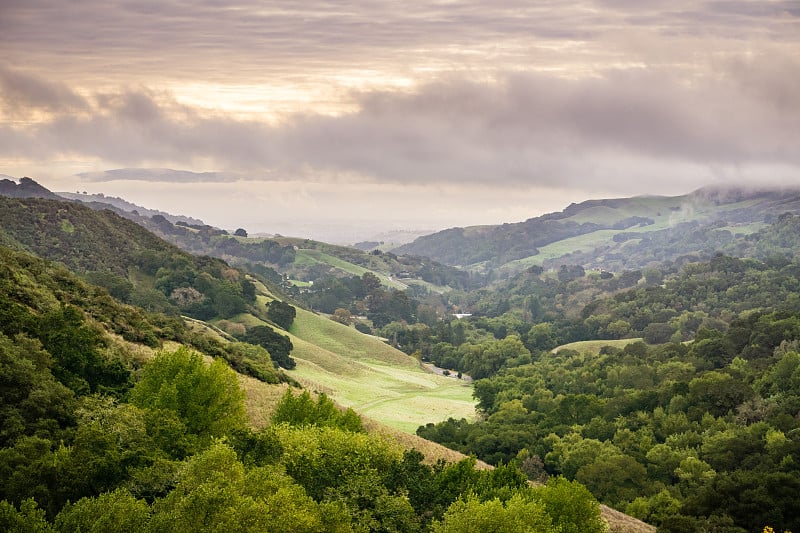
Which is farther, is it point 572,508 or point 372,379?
point 372,379

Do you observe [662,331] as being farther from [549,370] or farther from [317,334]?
[317,334]

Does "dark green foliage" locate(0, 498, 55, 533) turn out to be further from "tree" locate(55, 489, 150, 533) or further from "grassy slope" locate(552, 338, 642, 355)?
"grassy slope" locate(552, 338, 642, 355)

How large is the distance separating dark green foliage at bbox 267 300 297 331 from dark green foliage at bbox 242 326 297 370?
83.7 ft

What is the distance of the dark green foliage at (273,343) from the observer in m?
105

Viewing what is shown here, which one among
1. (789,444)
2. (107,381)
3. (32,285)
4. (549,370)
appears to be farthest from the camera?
(549,370)

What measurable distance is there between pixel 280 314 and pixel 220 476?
11500 centimetres

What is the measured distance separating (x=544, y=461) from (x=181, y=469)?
5057cm

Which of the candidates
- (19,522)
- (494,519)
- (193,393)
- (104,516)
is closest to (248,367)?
(193,393)

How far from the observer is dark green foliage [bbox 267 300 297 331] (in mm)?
143750

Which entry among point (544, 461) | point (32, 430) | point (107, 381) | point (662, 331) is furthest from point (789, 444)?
point (662, 331)

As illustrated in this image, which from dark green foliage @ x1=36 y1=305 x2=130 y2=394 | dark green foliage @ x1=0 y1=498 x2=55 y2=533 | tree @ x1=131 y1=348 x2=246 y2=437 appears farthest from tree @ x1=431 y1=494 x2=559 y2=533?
dark green foliage @ x1=36 y1=305 x2=130 y2=394

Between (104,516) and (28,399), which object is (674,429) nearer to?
(28,399)

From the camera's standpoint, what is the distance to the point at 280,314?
144 metres

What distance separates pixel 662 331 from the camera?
6880 inches
